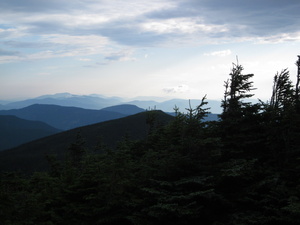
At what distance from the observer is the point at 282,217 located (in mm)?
10945

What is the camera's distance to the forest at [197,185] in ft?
40.5

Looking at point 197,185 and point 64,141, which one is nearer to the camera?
point 197,185

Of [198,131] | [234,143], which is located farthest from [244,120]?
[198,131]

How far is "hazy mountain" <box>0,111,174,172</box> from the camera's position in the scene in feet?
459

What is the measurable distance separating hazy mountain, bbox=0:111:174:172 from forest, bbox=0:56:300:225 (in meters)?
119

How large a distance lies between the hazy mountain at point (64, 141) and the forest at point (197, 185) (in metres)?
119

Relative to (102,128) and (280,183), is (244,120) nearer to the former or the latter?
(280,183)

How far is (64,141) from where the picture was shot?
537 feet

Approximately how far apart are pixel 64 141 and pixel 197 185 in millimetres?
162152

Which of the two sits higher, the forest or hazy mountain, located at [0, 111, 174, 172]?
the forest

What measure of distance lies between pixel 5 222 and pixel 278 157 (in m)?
16.0

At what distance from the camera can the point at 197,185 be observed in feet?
45.3

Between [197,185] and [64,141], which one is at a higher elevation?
[197,185]

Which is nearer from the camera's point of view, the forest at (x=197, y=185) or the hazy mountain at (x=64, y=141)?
the forest at (x=197, y=185)
